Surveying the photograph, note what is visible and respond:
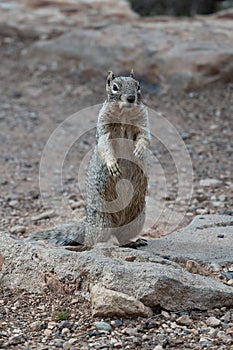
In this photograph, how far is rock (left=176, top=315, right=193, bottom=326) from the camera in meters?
4.33

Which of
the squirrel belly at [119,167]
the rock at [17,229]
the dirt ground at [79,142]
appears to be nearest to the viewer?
the squirrel belly at [119,167]

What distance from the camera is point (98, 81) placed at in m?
11.9

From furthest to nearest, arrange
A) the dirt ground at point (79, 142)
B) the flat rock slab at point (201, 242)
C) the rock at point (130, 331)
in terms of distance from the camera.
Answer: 1. the dirt ground at point (79, 142)
2. the flat rock slab at point (201, 242)
3. the rock at point (130, 331)

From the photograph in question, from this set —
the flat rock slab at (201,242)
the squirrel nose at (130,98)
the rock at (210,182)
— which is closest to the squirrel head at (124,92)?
the squirrel nose at (130,98)

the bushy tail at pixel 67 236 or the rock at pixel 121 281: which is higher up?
the rock at pixel 121 281

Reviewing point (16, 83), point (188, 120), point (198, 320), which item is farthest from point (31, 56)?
point (198, 320)

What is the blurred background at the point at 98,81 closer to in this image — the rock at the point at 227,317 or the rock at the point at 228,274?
the rock at the point at 228,274

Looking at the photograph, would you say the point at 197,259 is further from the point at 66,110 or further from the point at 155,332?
the point at 66,110

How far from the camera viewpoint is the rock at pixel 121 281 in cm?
437

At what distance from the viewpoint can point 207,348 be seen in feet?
13.3

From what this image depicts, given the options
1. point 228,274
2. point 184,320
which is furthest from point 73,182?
point 184,320

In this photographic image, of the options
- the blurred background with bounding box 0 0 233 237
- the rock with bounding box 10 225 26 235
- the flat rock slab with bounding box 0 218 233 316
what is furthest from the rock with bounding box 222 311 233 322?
the blurred background with bounding box 0 0 233 237

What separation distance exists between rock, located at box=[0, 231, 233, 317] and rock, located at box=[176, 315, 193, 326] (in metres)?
0.11

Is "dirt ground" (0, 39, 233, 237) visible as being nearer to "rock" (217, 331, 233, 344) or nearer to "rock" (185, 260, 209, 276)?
"rock" (185, 260, 209, 276)
